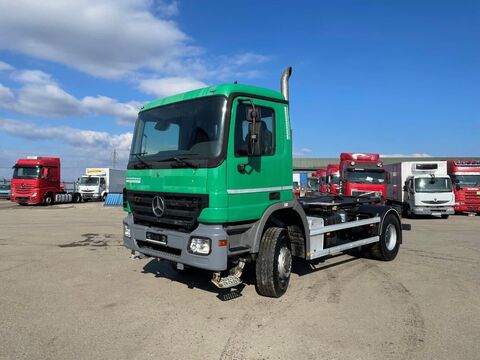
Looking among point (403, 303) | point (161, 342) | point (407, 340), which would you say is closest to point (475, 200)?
point (403, 303)

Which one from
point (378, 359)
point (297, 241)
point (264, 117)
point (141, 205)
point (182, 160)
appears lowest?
point (378, 359)

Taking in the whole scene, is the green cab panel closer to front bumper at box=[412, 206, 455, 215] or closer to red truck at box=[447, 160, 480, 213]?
front bumper at box=[412, 206, 455, 215]

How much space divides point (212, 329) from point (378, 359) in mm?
1878

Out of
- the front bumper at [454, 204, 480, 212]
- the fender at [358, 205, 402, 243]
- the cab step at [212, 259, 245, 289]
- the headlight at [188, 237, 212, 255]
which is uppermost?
the fender at [358, 205, 402, 243]

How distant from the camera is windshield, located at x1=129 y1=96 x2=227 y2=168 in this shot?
535 centimetres

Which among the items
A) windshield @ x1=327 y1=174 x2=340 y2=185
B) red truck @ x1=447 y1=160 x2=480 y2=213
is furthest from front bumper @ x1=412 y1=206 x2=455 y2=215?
windshield @ x1=327 y1=174 x2=340 y2=185

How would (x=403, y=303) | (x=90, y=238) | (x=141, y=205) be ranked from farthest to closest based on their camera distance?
(x=90, y=238) → (x=141, y=205) → (x=403, y=303)

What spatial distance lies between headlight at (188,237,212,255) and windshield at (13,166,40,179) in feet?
86.4

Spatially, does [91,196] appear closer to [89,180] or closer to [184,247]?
[89,180]

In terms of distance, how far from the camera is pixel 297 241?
6652 millimetres

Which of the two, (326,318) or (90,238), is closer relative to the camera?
(326,318)

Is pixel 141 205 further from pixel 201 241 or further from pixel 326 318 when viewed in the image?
pixel 326 318

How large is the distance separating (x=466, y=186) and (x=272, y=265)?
69.0 feet

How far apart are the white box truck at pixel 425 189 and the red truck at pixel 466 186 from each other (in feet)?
6.54
